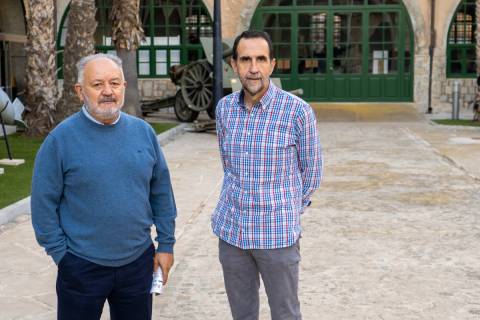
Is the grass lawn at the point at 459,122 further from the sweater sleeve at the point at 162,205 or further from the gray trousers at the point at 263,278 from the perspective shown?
Answer: the sweater sleeve at the point at 162,205

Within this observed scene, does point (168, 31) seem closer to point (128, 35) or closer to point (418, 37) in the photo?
point (418, 37)

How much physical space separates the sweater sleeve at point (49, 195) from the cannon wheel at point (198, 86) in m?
15.7

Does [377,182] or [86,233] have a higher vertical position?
[86,233]

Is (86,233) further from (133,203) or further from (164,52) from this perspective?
(164,52)

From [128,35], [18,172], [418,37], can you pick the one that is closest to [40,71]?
[128,35]

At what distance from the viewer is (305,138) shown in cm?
353

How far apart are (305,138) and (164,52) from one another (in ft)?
71.4

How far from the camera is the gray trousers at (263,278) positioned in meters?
3.49

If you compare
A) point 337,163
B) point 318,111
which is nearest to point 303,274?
point 337,163

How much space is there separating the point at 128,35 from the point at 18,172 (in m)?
6.49

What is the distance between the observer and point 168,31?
24844 millimetres

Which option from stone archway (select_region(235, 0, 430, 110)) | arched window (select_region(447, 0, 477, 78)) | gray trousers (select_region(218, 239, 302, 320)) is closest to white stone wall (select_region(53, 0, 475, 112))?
stone archway (select_region(235, 0, 430, 110))

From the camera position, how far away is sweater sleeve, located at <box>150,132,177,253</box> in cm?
331

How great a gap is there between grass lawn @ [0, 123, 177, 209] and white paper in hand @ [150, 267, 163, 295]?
5327 millimetres
